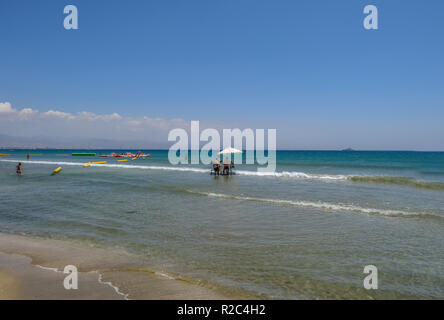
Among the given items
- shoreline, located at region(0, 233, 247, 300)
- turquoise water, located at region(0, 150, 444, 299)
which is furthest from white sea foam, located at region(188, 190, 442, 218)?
shoreline, located at region(0, 233, 247, 300)

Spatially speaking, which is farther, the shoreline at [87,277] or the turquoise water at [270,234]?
the turquoise water at [270,234]

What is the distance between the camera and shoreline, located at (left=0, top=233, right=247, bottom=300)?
5148 millimetres

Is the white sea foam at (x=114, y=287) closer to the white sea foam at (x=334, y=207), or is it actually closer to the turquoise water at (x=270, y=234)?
the turquoise water at (x=270, y=234)

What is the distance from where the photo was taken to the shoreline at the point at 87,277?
5148 millimetres

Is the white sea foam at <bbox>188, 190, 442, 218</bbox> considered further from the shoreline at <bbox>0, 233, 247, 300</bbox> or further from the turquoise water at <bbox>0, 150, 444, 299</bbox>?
the shoreline at <bbox>0, 233, 247, 300</bbox>

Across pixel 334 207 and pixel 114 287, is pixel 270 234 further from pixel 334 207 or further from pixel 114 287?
pixel 334 207

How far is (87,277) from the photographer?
5934 mm

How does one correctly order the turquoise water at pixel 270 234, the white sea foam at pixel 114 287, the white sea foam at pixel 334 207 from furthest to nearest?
the white sea foam at pixel 334 207, the turquoise water at pixel 270 234, the white sea foam at pixel 114 287

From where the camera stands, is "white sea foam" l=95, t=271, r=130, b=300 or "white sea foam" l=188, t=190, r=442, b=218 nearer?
"white sea foam" l=95, t=271, r=130, b=300

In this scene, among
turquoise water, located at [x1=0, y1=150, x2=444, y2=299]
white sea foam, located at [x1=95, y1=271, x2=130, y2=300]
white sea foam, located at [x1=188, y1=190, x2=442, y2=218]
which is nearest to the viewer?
white sea foam, located at [x1=95, y1=271, x2=130, y2=300]

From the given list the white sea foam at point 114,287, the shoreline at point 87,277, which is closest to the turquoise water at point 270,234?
the shoreline at point 87,277

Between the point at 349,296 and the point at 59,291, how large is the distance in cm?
536

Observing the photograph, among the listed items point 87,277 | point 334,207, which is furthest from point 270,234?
point 334,207
